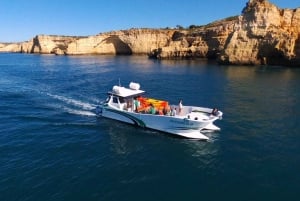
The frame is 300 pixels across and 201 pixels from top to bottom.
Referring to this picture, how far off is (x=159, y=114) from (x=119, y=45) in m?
137

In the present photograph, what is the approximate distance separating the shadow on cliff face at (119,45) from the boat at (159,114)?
419 feet

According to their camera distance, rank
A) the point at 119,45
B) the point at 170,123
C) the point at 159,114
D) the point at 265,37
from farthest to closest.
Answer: the point at 119,45 → the point at 265,37 → the point at 159,114 → the point at 170,123

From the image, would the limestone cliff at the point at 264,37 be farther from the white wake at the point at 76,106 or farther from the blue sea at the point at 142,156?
the white wake at the point at 76,106

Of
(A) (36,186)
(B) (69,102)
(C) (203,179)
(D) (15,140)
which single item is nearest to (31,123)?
(D) (15,140)

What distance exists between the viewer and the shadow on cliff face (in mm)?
158450

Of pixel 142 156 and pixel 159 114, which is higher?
pixel 159 114

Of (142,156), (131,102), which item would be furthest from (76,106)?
(142,156)

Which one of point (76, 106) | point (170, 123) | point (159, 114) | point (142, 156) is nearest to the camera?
point (142, 156)

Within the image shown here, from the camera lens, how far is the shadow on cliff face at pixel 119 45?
15845 centimetres

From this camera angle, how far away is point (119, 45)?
162375 mm

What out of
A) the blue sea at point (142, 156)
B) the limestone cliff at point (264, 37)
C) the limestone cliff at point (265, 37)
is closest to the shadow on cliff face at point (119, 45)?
the limestone cliff at point (264, 37)

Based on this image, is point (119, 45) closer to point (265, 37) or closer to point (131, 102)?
point (265, 37)

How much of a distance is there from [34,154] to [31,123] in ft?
27.7

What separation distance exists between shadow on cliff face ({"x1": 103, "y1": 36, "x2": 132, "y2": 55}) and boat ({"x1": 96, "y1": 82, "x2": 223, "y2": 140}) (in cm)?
12768
